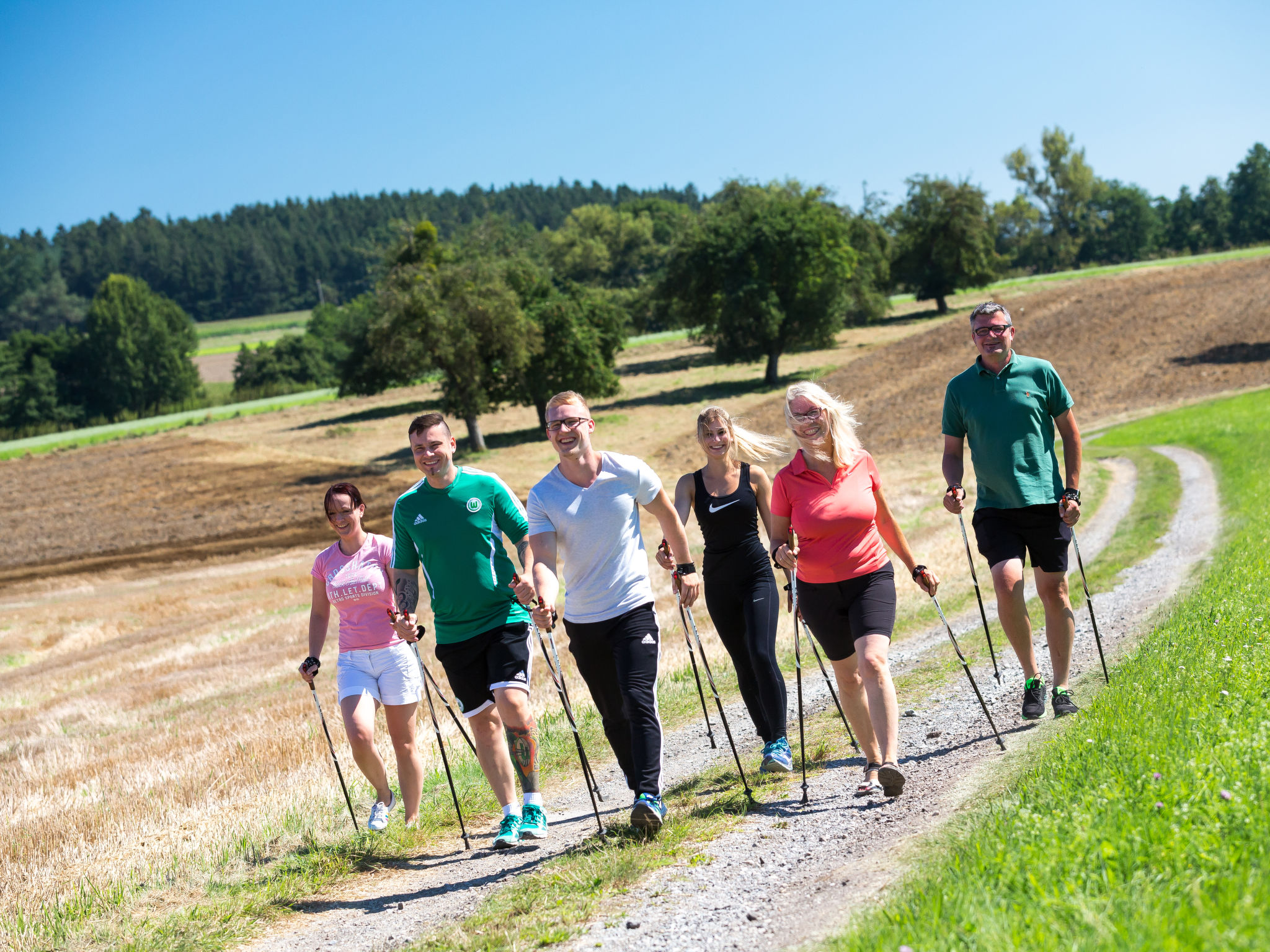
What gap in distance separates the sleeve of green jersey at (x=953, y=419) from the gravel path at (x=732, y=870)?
6.70ft

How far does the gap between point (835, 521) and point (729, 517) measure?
40.3 inches

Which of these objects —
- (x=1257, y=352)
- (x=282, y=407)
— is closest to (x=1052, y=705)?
(x=1257, y=352)

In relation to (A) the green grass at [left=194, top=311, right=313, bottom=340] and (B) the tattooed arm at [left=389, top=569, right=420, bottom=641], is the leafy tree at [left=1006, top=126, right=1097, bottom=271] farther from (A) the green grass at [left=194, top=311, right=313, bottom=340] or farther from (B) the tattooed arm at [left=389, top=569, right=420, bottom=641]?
(B) the tattooed arm at [left=389, top=569, right=420, bottom=641]

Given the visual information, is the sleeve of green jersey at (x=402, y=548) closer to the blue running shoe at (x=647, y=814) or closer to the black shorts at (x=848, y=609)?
the blue running shoe at (x=647, y=814)

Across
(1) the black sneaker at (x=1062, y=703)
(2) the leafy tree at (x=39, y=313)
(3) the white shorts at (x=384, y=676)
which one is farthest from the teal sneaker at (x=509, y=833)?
(2) the leafy tree at (x=39, y=313)

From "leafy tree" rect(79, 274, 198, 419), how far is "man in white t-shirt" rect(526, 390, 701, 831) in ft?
334

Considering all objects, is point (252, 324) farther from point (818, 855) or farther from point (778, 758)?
point (818, 855)

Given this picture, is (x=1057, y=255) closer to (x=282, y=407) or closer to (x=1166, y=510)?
(x=282, y=407)

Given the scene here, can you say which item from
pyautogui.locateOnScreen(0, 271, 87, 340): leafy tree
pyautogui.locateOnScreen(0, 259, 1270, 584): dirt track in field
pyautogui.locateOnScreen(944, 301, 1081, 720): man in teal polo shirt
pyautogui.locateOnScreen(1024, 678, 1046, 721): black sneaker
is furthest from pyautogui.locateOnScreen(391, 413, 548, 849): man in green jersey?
pyautogui.locateOnScreen(0, 271, 87, 340): leafy tree

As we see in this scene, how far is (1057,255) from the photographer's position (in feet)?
415

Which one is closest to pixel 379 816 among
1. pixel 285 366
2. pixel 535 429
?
pixel 535 429

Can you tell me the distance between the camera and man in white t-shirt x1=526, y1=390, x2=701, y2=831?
6164 mm

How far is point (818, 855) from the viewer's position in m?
5.36

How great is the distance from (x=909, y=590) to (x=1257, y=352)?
38.5m
